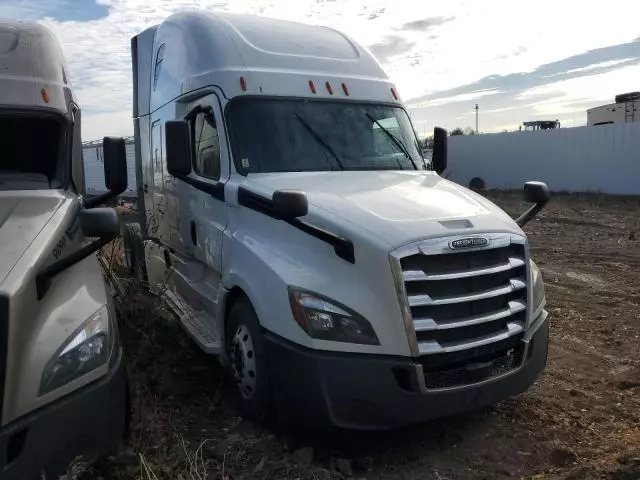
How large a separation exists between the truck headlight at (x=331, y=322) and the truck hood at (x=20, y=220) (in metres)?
1.62

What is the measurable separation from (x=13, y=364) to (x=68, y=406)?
13.1 inches

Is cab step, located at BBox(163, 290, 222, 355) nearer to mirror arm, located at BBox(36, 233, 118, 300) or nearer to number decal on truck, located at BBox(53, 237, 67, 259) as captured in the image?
number decal on truck, located at BBox(53, 237, 67, 259)

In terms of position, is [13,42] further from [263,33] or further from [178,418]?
[178,418]

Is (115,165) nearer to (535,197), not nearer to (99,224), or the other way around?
(99,224)

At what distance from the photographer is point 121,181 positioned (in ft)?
16.8

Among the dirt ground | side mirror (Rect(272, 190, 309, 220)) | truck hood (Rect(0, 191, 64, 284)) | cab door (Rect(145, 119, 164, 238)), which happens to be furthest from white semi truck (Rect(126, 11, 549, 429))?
truck hood (Rect(0, 191, 64, 284))

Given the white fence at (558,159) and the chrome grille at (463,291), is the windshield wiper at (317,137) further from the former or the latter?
the white fence at (558,159)

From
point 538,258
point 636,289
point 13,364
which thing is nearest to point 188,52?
point 13,364

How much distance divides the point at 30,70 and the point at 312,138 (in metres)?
2.28

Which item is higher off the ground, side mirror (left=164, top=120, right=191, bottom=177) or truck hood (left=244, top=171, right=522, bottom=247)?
side mirror (left=164, top=120, right=191, bottom=177)

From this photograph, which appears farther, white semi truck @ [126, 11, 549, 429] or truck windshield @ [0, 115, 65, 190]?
truck windshield @ [0, 115, 65, 190]

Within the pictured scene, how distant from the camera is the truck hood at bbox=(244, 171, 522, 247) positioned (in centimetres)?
399

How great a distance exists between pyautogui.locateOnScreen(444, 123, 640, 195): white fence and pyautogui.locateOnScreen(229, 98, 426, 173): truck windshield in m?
15.6

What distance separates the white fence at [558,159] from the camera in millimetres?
22297
